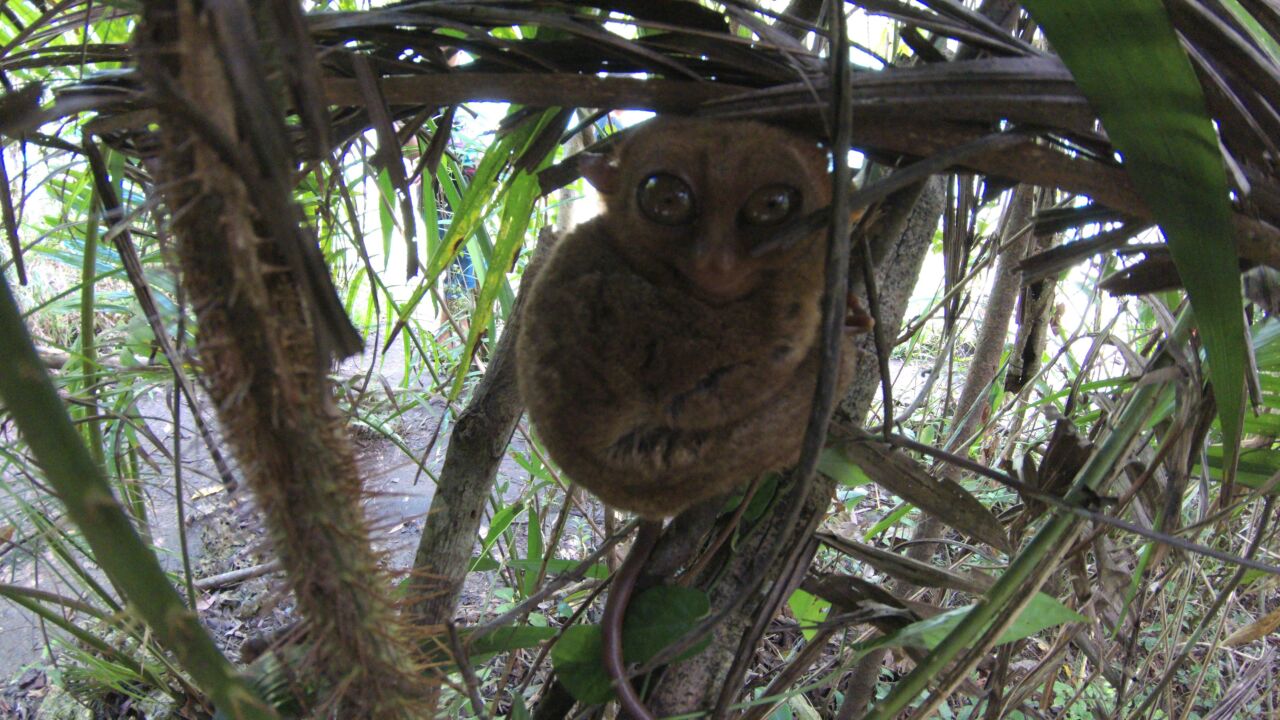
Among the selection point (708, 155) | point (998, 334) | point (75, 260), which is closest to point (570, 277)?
point (708, 155)

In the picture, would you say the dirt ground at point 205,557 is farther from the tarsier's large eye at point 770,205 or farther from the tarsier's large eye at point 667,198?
the tarsier's large eye at point 770,205

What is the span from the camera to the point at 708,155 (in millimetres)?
1195

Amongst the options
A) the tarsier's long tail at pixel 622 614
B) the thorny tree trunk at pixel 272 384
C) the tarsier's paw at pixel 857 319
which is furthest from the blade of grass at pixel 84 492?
the tarsier's paw at pixel 857 319

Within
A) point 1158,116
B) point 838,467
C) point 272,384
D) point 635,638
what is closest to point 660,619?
point 635,638

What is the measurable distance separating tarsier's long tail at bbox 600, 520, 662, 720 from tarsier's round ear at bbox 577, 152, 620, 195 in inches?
26.2

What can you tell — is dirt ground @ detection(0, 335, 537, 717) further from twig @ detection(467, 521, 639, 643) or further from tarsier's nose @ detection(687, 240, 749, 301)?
tarsier's nose @ detection(687, 240, 749, 301)

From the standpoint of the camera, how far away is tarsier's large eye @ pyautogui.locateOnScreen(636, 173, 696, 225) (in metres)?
1.24

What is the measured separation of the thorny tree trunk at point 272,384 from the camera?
0.51m

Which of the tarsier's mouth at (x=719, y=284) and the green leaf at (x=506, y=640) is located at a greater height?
the tarsier's mouth at (x=719, y=284)

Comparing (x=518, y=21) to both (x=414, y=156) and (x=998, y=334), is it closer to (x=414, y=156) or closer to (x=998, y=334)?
(x=414, y=156)

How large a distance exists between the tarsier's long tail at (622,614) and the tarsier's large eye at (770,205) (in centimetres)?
63

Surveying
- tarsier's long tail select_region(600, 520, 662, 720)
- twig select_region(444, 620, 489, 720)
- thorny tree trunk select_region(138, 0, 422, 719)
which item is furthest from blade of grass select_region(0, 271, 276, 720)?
tarsier's long tail select_region(600, 520, 662, 720)

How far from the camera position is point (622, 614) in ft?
4.48

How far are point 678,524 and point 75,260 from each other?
7.34ft
